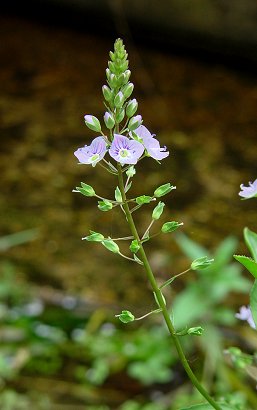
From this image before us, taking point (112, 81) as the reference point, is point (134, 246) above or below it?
below

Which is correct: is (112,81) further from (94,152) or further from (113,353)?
(113,353)

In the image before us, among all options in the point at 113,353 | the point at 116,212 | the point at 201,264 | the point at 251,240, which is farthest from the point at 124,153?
the point at 113,353

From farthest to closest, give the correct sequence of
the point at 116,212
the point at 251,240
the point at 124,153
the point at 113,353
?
the point at 113,353 < the point at 116,212 < the point at 251,240 < the point at 124,153

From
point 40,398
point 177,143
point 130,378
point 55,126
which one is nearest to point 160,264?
point 130,378

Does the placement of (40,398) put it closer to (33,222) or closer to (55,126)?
(33,222)

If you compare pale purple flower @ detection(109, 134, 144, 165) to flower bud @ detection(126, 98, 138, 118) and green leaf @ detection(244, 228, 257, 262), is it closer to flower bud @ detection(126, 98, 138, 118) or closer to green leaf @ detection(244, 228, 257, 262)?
flower bud @ detection(126, 98, 138, 118)

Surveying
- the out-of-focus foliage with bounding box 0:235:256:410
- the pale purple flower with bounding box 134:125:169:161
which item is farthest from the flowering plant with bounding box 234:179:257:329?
the out-of-focus foliage with bounding box 0:235:256:410

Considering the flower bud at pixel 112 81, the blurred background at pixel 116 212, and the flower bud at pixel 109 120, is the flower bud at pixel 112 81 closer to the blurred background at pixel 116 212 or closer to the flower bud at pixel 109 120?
the flower bud at pixel 109 120
